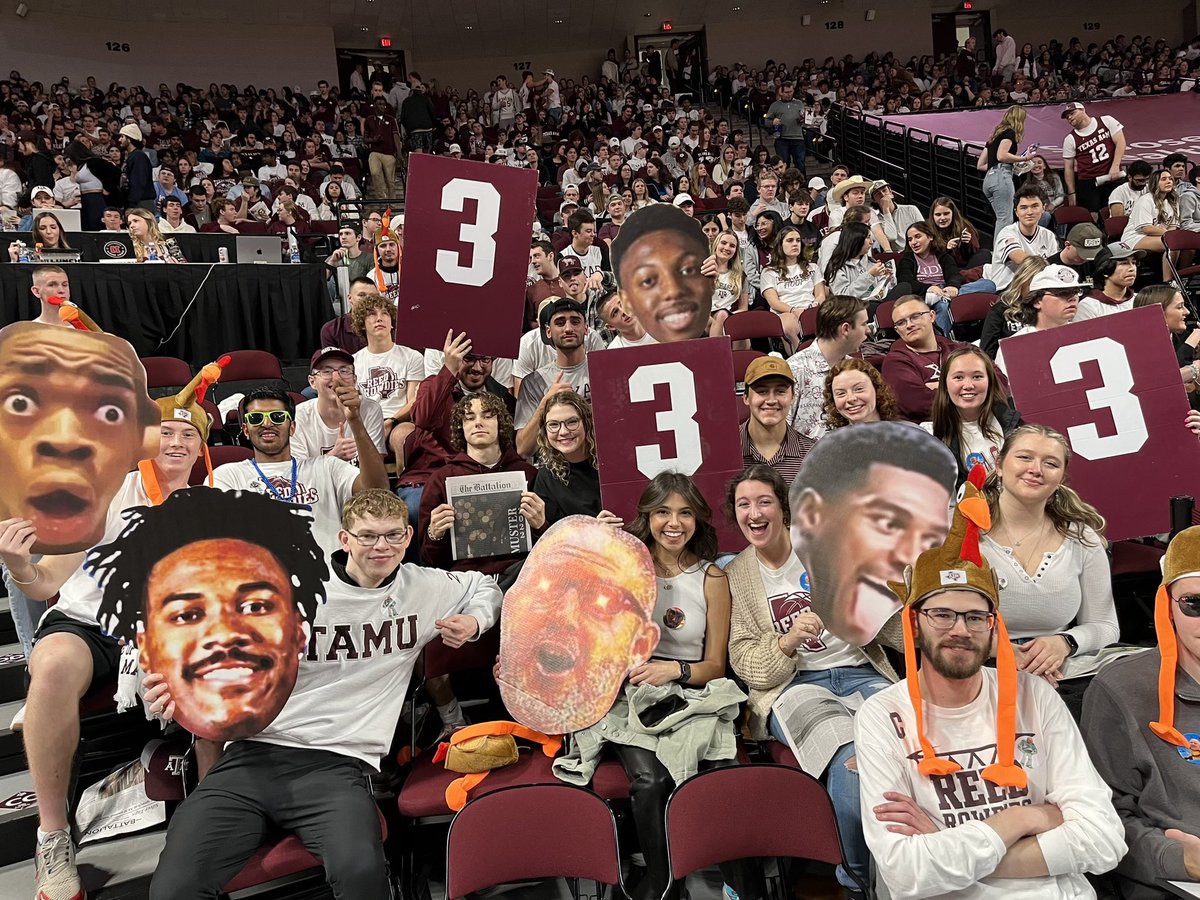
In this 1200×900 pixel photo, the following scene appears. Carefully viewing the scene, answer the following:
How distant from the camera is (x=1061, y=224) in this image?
9461 mm

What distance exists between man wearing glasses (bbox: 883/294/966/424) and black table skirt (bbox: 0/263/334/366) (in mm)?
4825

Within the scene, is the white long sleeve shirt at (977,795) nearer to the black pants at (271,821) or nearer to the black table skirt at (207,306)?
the black pants at (271,821)

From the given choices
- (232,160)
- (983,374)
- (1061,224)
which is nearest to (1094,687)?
(983,374)

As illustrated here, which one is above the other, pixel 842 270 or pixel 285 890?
pixel 842 270

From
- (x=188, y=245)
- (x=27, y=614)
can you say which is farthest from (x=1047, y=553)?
(x=188, y=245)

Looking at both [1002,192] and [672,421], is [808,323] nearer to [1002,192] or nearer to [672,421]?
[672,421]

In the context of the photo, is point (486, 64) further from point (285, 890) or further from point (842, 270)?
point (285, 890)

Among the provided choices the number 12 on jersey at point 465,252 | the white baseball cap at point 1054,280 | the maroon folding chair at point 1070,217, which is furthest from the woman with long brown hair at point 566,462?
the maroon folding chair at point 1070,217

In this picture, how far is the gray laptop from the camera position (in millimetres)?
8016

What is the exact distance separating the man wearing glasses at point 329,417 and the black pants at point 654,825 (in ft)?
6.30

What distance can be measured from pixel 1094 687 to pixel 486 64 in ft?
71.7

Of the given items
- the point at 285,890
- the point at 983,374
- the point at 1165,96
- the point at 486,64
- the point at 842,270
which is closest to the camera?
the point at 285,890

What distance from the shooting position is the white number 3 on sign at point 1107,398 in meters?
3.43

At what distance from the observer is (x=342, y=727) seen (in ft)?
9.57
